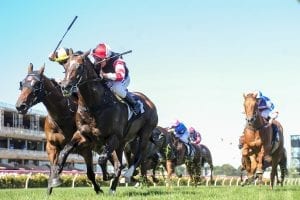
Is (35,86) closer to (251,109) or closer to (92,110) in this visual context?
(92,110)

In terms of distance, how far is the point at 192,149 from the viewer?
2817 centimetres

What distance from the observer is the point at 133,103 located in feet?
38.1

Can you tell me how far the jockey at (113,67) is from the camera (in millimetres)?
11062

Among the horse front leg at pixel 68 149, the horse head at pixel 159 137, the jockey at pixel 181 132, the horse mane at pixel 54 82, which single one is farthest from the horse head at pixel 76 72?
the jockey at pixel 181 132

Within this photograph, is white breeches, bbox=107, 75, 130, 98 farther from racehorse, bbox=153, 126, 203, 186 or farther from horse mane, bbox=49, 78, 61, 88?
racehorse, bbox=153, 126, 203, 186

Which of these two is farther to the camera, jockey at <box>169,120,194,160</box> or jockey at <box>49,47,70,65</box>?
jockey at <box>169,120,194,160</box>

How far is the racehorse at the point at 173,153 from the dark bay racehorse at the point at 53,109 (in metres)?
7.28

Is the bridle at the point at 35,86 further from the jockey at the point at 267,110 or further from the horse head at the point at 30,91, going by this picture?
the jockey at the point at 267,110

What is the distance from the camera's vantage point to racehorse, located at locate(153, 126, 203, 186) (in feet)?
63.1

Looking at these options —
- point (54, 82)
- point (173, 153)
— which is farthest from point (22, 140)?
point (54, 82)

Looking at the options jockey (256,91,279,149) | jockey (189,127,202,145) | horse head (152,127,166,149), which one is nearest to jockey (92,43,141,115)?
jockey (256,91,279,149)

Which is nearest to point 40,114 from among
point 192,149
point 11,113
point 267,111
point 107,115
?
point 11,113

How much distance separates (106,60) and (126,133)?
155 cm

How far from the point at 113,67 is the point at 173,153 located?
1346cm
